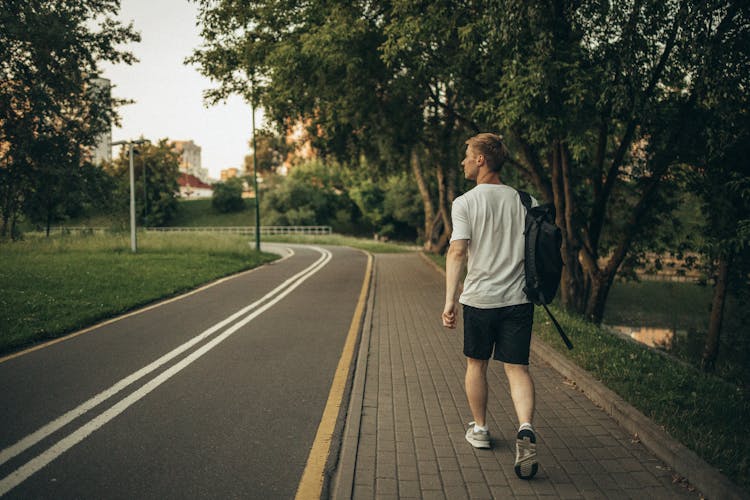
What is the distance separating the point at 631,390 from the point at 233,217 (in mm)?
73946

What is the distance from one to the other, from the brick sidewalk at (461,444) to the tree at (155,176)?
66.0 metres

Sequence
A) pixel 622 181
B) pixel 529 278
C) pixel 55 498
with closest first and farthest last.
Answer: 1. pixel 55 498
2. pixel 529 278
3. pixel 622 181

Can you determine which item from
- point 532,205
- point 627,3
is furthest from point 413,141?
point 532,205

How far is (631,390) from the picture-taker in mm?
4984

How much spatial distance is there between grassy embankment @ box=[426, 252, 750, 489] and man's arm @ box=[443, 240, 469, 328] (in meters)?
1.84

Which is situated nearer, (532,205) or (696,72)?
(532,205)

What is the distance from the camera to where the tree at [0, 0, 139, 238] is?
2306cm

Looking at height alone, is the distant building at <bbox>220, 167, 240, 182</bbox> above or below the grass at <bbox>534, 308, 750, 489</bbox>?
above

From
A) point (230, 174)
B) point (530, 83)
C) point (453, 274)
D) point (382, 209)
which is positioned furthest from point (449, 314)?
point (230, 174)

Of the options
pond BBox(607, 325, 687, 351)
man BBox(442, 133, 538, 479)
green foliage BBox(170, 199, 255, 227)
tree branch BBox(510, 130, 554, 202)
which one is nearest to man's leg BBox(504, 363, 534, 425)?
man BBox(442, 133, 538, 479)

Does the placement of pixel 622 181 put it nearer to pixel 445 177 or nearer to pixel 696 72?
pixel 696 72

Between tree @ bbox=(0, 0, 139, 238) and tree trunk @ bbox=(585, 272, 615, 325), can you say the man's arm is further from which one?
tree @ bbox=(0, 0, 139, 238)

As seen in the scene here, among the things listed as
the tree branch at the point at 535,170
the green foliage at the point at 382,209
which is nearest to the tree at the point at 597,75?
the tree branch at the point at 535,170

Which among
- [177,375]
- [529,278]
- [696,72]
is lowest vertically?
[177,375]
